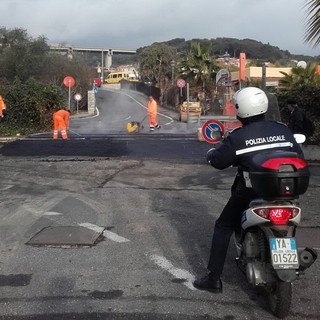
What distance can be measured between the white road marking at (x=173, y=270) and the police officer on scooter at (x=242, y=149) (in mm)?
272

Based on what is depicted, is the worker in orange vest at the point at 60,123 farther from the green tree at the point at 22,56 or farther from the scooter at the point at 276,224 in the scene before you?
the green tree at the point at 22,56

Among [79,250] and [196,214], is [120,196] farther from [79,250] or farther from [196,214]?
[79,250]

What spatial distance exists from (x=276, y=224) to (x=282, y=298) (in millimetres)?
572

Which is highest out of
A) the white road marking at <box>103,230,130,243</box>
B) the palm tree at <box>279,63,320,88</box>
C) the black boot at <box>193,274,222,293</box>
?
the palm tree at <box>279,63,320,88</box>

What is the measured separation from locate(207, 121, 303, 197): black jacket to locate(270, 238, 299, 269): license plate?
487 mm

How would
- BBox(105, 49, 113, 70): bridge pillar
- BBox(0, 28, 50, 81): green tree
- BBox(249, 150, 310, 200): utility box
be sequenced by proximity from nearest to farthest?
BBox(249, 150, 310, 200): utility box
BBox(0, 28, 50, 81): green tree
BBox(105, 49, 113, 70): bridge pillar

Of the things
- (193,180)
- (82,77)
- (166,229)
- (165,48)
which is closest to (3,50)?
(82,77)

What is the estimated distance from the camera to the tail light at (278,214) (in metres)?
3.48

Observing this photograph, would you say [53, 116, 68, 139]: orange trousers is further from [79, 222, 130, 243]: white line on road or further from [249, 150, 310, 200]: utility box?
[249, 150, 310, 200]: utility box

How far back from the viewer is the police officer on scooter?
147 inches

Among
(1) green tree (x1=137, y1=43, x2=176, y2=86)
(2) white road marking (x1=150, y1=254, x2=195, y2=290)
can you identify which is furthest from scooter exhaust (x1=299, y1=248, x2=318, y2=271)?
(1) green tree (x1=137, y1=43, x2=176, y2=86)

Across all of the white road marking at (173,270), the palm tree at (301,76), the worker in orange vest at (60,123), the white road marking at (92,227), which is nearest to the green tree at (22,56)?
the worker in orange vest at (60,123)

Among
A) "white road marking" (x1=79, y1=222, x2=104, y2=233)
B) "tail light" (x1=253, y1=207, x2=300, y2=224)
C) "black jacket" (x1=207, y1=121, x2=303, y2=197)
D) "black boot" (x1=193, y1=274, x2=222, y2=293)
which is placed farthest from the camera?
"white road marking" (x1=79, y1=222, x2=104, y2=233)

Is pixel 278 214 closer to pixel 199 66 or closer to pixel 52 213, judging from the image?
pixel 52 213
